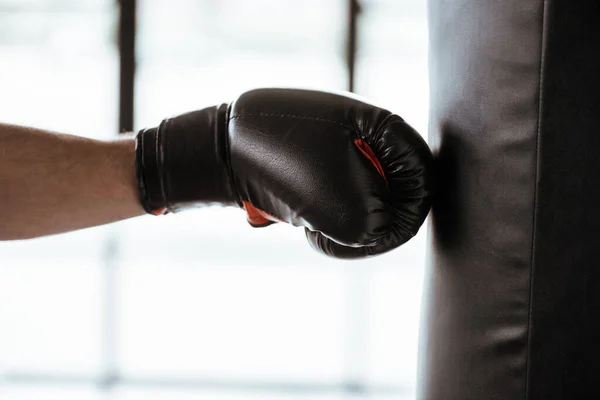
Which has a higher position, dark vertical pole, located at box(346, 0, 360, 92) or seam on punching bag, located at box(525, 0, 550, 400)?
dark vertical pole, located at box(346, 0, 360, 92)

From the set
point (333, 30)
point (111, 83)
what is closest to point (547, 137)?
point (333, 30)

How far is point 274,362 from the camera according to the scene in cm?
305

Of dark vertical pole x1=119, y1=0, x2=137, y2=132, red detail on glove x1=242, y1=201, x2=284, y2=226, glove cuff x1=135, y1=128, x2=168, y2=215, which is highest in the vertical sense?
dark vertical pole x1=119, y1=0, x2=137, y2=132

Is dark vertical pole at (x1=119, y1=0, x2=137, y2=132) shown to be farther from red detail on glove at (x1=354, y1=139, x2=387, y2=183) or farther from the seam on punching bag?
A: the seam on punching bag

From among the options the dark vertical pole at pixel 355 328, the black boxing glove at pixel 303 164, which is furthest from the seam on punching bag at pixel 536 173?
the dark vertical pole at pixel 355 328

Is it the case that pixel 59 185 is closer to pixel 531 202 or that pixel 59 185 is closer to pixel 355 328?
pixel 531 202

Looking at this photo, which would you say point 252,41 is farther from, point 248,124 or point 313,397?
point 248,124

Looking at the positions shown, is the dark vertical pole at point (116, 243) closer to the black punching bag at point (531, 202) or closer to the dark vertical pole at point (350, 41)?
the dark vertical pole at point (350, 41)

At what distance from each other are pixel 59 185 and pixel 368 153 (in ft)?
1.46

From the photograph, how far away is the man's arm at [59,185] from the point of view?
2.29 ft

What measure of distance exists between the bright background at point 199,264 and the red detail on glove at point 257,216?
2.29 m

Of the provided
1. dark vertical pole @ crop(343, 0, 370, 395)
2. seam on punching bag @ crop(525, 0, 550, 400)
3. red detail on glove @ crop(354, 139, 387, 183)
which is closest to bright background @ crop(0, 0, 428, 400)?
dark vertical pole @ crop(343, 0, 370, 395)

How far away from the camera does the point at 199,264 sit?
3090mm

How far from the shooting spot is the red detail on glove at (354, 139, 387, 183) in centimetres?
58
